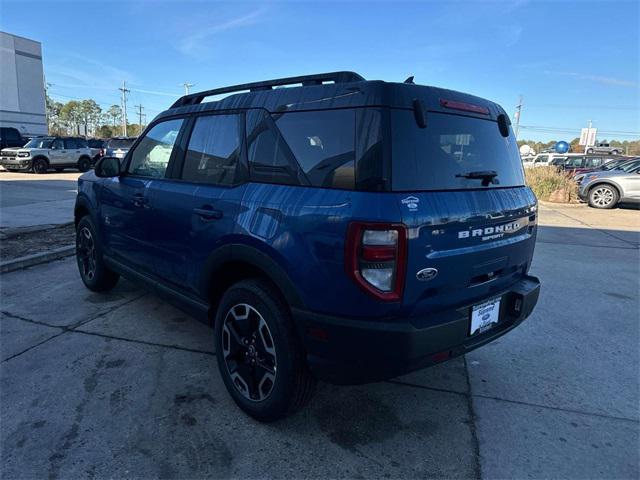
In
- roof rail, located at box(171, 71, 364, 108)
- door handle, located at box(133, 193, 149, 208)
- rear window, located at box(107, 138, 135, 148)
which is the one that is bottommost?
door handle, located at box(133, 193, 149, 208)

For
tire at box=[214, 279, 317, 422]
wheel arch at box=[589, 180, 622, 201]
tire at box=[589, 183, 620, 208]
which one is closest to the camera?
tire at box=[214, 279, 317, 422]

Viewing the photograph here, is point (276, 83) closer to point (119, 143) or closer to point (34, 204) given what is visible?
point (34, 204)

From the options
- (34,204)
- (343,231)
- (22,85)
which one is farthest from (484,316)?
(22,85)

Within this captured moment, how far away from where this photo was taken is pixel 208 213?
8.91 feet

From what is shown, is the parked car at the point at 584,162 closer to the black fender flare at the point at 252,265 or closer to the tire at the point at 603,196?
the tire at the point at 603,196

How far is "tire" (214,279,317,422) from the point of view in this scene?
2.29 metres

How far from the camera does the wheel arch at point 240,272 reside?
220 cm

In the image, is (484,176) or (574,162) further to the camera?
(574,162)

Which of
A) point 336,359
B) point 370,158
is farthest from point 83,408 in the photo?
point 370,158

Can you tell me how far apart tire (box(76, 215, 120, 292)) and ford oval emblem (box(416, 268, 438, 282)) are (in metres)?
3.47

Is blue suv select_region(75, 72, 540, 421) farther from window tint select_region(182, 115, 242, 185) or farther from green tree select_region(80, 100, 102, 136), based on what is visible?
green tree select_region(80, 100, 102, 136)

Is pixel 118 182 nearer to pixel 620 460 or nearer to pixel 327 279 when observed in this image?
pixel 327 279

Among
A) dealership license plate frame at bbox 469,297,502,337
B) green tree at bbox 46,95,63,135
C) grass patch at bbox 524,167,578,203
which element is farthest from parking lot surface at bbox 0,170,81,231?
green tree at bbox 46,95,63,135

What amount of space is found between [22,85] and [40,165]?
925 inches
